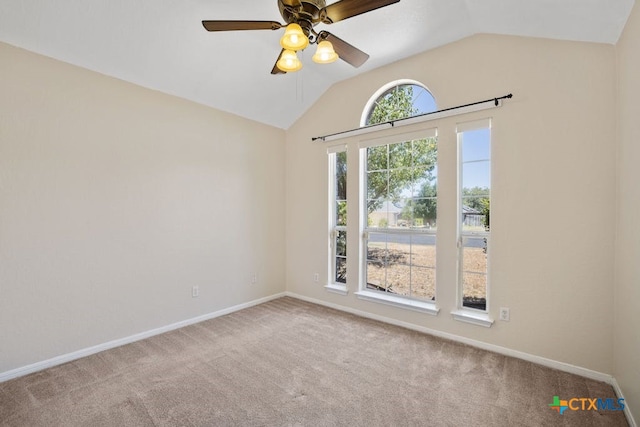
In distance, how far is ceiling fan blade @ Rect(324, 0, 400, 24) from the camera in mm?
1600

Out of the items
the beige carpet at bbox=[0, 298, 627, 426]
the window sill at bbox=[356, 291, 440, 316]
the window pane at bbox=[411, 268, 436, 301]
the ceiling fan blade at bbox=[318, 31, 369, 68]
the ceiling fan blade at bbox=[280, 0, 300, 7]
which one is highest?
the ceiling fan blade at bbox=[280, 0, 300, 7]

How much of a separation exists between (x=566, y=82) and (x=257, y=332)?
351 centimetres

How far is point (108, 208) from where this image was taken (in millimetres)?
2736

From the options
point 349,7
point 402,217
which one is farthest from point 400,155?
point 349,7

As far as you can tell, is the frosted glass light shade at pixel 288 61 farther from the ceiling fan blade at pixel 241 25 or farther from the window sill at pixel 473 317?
the window sill at pixel 473 317

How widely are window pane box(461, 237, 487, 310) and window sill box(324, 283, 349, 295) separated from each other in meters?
1.37

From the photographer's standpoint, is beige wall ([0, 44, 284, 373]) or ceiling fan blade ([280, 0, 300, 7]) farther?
beige wall ([0, 44, 284, 373])

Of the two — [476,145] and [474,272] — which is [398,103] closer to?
[476,145]

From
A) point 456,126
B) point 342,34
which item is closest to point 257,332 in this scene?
point 456,126

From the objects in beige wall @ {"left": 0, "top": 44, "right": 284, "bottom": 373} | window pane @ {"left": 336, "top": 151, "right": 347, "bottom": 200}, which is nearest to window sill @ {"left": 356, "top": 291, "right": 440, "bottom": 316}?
window pane @ {"left": 336, "top": 151, "right": 347, "bottom": 200}

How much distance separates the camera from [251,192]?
396 centimetres

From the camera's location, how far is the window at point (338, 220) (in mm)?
3861
